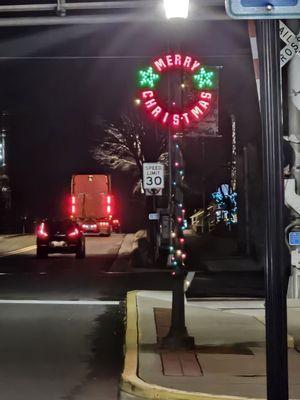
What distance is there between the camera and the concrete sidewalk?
6.45m

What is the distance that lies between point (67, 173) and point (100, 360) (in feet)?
228

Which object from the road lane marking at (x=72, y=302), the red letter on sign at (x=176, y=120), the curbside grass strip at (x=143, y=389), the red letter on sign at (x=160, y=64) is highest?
the red letter on sign at (x=160, y=64)

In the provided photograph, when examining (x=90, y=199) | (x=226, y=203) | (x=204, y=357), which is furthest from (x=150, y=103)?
(x=90, y=199)

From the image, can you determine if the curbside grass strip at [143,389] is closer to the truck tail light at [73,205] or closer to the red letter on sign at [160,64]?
the red letter on sign at [160,64]

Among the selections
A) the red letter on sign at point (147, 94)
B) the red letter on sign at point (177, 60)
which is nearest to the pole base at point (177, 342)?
the red letter on sign at point (147, 94)

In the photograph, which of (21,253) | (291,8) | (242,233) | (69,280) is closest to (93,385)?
(291,8)

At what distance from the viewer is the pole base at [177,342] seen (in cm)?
830

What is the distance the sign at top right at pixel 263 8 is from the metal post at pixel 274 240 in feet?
0.91

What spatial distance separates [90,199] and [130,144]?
14030mm

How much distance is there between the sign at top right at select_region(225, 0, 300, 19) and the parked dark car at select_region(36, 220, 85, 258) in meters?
22.6

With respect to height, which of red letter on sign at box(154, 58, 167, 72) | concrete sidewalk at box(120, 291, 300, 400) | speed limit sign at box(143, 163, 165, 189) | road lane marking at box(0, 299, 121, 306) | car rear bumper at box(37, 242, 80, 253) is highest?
red letter on sign at box(154, 58, 167, 72)

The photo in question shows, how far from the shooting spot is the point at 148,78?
9281 mm

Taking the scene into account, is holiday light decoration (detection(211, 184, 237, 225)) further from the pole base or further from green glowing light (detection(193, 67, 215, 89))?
the pole base

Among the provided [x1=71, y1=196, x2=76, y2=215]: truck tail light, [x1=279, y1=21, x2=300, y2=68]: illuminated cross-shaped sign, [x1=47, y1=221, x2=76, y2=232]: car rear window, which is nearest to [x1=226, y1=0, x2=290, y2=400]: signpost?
[x1=279, y1=21, x2=300, y2=68]: illuminated cross-shaped sign
